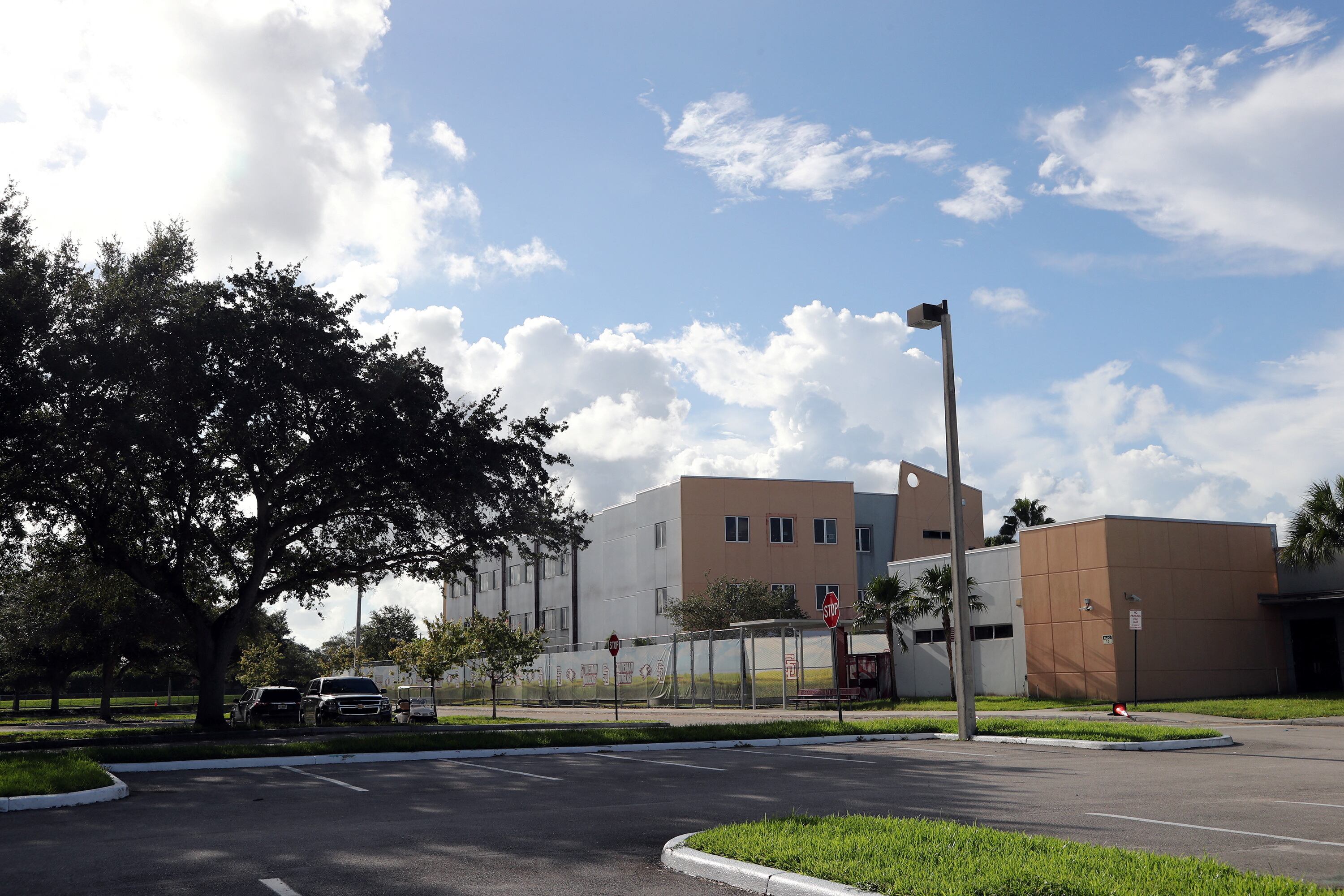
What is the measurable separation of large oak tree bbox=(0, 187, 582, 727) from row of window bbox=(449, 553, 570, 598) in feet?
117

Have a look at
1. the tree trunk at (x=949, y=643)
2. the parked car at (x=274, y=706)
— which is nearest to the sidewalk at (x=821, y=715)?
the tree trunk at (x=949, y=643)

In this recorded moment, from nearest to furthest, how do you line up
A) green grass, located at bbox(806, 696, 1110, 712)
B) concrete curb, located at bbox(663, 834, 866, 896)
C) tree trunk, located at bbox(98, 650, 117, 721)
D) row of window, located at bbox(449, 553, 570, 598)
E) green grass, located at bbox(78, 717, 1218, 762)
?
concrete curb, located at bbox(663, 834, 866, 896)
green grass, located at bbox(78, 717, 1218, 762)
green grass, located at bbox(806, 696, 1110, 712)
tree trunk, located at bbox(98, 650, 117, 721)
row of window, located at bbox(449, 553, 570, 598)

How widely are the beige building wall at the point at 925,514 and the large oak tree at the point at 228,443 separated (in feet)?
121

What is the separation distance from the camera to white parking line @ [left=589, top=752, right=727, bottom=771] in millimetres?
16266

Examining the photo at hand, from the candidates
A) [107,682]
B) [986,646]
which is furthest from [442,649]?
[986,646]

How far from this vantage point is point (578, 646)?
65.2 metres

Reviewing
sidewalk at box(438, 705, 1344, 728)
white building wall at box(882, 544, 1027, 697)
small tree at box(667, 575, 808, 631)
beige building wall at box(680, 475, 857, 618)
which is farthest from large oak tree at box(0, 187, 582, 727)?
beige building wall at box(680, 475, 857, 618)

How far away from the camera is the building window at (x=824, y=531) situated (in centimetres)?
6200

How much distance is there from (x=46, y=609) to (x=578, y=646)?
34310 mm

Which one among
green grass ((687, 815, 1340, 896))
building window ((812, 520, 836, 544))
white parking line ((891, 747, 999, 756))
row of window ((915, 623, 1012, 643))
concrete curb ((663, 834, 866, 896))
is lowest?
white parking line ((891, 747, 999, 756))

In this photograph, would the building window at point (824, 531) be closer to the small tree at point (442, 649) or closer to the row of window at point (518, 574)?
the row of window at point (518, 574)

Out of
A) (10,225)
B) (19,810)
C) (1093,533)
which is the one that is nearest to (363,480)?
(10,225)

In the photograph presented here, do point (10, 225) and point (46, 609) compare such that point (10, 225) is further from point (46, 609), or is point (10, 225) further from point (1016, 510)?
point (1016, 510)

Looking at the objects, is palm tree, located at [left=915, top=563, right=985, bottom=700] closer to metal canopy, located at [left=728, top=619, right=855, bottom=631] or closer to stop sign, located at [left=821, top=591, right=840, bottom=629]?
metal canopy, located at [left=728, top=619, right=855, bottom=631]
